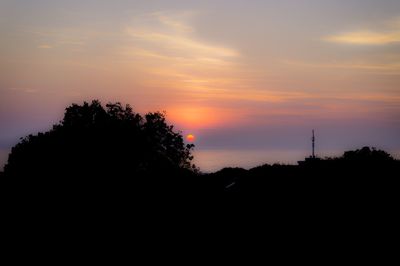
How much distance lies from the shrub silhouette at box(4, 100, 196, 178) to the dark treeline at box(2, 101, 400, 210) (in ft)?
0.40

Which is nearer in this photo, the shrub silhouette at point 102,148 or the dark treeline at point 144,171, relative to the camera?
the dark treeline at point 144,171

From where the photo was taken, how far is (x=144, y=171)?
61594 millimetres

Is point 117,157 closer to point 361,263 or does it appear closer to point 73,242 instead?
point 73,242

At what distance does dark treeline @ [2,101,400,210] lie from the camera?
116 ft

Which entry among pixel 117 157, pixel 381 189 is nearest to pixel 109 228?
pixel 381 189

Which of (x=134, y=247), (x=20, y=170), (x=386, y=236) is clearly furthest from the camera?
(x=20, y=170)

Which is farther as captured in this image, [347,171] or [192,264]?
[347,171]

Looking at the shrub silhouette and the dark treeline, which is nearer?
the dark treeline

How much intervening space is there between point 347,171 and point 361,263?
48.4 ft

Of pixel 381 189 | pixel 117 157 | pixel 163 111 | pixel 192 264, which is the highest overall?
pixel 163 111

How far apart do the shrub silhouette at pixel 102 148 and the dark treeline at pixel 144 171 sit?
0.12 meters

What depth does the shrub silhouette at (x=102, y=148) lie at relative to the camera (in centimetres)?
5719

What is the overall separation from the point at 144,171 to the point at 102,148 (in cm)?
662

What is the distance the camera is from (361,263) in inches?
943
